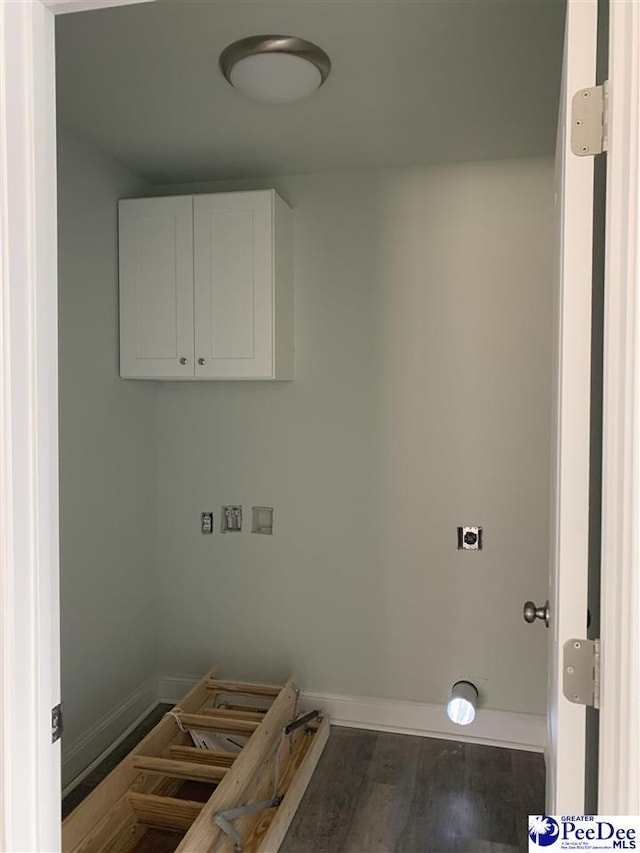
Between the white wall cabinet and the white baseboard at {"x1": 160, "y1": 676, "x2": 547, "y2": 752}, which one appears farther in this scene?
the white baseboard at {"x1": 160, "y1": 676, "x2": 547, "y2": 752}

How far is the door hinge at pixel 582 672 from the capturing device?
1019 millimetres

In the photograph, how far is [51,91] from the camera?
47.3 inches

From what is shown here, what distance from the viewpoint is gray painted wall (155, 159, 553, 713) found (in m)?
2.94

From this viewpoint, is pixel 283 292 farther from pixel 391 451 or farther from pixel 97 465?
pixel 97 465

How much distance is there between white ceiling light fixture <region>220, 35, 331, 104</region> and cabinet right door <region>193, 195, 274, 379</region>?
0.72 m

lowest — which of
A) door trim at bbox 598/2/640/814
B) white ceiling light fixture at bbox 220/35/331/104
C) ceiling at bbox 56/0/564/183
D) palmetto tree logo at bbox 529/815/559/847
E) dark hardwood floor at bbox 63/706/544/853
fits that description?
dark hardwood floor at bbox 63/706/544/853

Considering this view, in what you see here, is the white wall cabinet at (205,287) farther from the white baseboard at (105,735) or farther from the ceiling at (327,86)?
the white baseboard at (105,735)

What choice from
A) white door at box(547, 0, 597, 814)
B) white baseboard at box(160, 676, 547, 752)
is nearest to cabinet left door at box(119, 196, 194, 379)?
white baseboard at box(160, 676, 547, 752)

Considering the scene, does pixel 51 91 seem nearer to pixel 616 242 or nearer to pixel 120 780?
pixel 616 242

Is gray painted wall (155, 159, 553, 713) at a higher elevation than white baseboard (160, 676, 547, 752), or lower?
higher

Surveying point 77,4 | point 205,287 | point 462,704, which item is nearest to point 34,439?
point 77,4

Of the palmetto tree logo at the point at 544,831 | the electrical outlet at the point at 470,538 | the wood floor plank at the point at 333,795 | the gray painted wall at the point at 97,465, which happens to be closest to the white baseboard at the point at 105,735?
the gray painted wall at the point at 97,465

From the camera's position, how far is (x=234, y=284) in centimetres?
292

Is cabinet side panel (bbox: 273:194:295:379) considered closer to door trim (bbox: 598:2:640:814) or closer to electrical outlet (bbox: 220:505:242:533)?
electrical outlet (bbox: 220:505:242:533)
